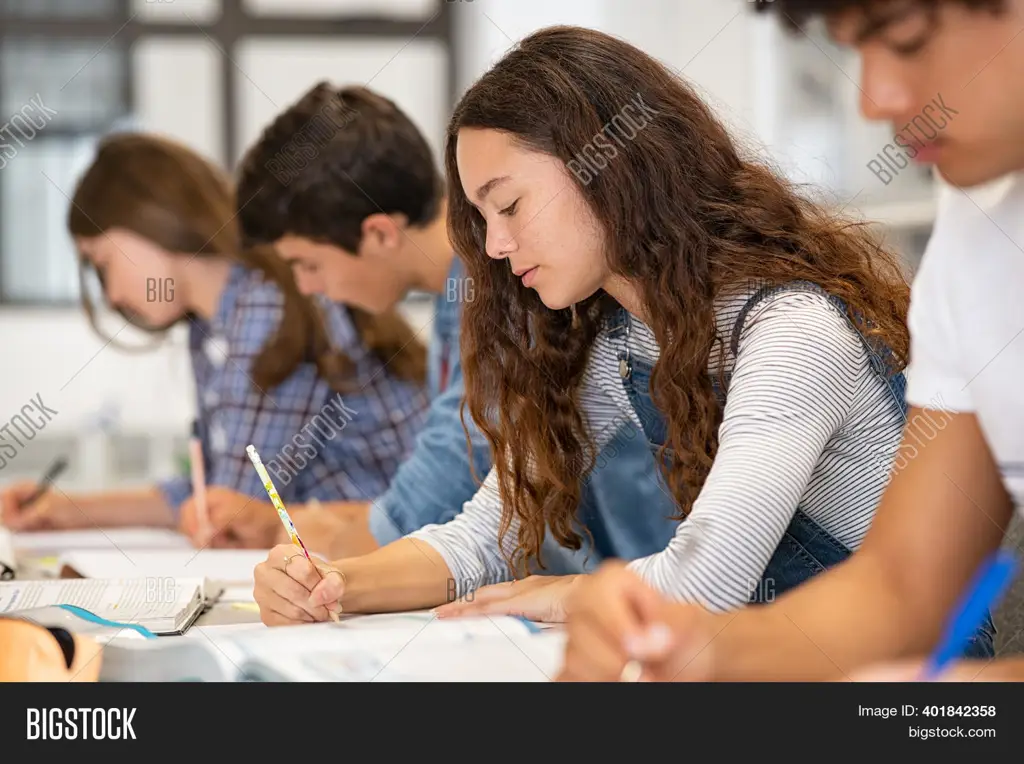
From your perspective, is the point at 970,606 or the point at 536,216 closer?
the point at 970,606

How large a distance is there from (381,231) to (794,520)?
3.32ft

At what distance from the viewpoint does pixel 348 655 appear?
0.87 meters

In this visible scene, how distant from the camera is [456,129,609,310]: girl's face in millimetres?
1163

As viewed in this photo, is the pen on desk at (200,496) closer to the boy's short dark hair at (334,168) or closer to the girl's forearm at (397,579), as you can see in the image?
the boy's short dark hair at (334,168)

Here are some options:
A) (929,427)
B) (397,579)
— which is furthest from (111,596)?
(929,427)

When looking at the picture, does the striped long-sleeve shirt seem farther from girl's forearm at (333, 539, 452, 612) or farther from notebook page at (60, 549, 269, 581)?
notebook page at (60, 549, 269, 581)

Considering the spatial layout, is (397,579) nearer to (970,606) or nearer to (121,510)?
(970,606)

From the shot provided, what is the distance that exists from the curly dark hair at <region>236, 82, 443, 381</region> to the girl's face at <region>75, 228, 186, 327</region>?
380 mm

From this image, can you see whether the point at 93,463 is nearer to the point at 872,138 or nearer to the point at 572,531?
the point at 872,138

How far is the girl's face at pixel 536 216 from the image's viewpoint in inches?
45.8

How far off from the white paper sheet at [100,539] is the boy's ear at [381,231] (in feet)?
1.87

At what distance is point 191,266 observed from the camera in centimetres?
229

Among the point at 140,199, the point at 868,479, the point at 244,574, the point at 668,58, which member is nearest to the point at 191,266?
the point at 140,199
